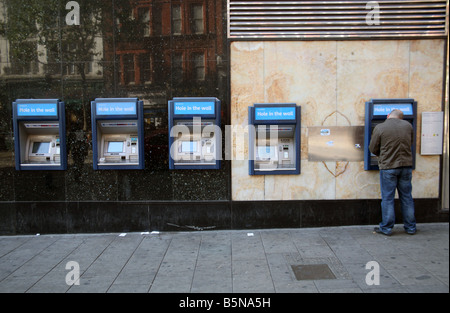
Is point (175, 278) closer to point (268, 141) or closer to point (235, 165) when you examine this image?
point (235, 165)

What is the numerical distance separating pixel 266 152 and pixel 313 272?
2.31 meters

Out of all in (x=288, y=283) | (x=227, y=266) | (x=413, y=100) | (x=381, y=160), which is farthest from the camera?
(x=413, y=100)

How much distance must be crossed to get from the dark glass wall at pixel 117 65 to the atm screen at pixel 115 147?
0.36m

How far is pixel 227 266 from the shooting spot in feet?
15.4

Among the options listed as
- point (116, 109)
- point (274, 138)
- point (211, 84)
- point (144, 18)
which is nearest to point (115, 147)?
point (116, 109)

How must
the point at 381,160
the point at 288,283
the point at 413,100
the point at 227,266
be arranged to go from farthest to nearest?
1. the point at 413,100
2. the point at 381,160
3. the point at 227,266
4. the point at 288,283

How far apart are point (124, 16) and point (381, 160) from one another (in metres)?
4.82

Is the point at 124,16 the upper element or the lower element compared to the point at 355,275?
upper

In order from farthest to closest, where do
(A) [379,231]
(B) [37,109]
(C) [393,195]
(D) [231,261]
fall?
(B) [37,109]
(A) [379,231]
(C) [393,195]
(D) [231,261]

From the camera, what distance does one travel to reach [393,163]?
218 inches

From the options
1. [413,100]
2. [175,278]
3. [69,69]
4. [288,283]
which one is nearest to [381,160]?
[413,100]

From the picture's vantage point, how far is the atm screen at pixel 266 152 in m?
6.15

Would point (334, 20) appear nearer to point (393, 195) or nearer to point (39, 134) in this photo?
point (393, 195)

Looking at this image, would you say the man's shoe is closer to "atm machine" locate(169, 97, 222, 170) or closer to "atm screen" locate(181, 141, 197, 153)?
"atm machine" locate(169, 97, 222, 170)
